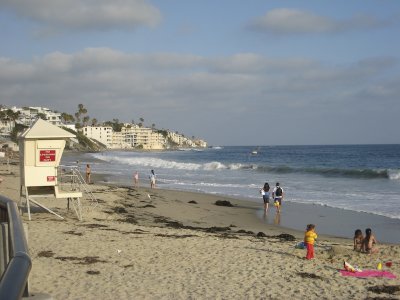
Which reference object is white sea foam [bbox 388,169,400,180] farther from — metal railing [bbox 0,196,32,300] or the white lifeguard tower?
metal railing [bbox 0,196,32,300]

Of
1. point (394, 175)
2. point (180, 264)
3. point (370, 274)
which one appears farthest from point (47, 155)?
point (394, 175)

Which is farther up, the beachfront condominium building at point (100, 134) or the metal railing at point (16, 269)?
the beachfront condominium building at point (100, 134)

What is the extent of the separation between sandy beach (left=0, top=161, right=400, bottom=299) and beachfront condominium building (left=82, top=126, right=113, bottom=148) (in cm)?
15997

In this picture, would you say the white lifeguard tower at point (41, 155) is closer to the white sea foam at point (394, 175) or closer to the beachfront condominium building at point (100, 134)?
the white sea foam at point (394, 175)

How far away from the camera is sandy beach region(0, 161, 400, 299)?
25.6 feet

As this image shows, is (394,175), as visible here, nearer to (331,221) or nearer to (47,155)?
(331,221)

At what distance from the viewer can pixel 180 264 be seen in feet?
31.3

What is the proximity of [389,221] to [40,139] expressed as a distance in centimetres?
1274

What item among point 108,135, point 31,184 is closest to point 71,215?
point 31,184

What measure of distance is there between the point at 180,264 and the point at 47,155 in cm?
615

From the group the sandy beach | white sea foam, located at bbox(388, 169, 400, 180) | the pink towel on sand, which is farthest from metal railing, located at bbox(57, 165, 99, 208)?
white sea foam, located at bbox(388, 169, 400, 180)

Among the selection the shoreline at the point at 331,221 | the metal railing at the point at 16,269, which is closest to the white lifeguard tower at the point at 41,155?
the shoreline at the point at 331,221

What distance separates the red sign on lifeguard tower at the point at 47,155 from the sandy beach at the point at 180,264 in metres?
1.79

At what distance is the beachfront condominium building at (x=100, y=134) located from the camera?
172 m
